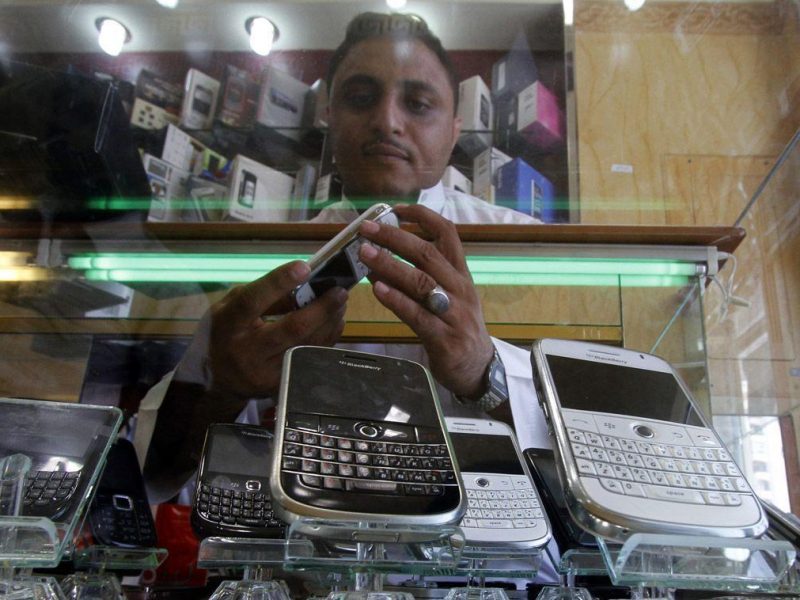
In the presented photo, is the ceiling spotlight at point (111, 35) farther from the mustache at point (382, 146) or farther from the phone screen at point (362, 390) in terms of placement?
the phone screen at point (362, 390)

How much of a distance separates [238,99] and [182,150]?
0.37 ft

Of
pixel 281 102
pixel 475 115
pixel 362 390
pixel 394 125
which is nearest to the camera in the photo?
pixel 362 390

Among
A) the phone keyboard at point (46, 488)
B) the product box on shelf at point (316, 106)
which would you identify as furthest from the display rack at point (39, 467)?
the product box on shelf at point (316, 106)

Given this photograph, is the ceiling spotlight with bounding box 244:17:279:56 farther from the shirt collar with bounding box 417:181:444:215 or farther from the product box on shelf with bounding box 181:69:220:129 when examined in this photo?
the shirt collar with bounding box 417:181:444:215

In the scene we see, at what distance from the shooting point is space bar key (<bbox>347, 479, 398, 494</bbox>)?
0.44 meters

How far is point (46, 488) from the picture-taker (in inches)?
19.9

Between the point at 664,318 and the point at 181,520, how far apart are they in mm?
499

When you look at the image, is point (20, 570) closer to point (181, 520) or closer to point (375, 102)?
point (181, 520)

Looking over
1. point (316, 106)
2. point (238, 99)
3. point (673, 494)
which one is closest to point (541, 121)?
point (316, 106)

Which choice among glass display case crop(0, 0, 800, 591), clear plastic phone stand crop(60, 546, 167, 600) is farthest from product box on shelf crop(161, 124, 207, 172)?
clear plastic phone stand crop(60, 546, 167, 600)

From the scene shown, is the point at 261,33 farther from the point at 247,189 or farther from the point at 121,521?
the point at 121,521

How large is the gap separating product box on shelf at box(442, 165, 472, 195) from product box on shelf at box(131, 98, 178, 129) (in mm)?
446

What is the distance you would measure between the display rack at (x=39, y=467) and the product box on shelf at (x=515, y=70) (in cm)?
69

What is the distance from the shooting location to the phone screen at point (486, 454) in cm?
57
